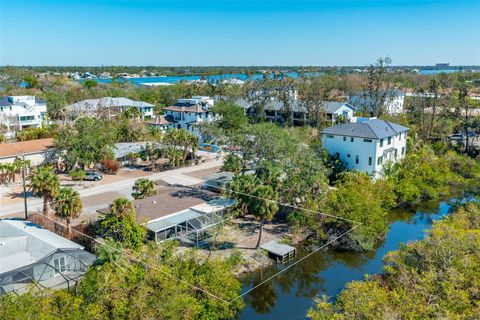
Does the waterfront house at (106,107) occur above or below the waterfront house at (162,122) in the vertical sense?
above

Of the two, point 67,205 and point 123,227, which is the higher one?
point 67,205

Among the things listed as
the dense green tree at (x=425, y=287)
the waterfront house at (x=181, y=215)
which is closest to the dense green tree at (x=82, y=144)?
the waterfront house at (x=181, y=215)

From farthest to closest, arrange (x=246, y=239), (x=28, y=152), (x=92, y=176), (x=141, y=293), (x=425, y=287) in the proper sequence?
1. (x=28, y=152)
2. (x=92, y=176)
3. (x=246, y=239)
4. (x=141, y=293)
5. (x=425, y=287)

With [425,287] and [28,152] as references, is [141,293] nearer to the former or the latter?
[425,287]

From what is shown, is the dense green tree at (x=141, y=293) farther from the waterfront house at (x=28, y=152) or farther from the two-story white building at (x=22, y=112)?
the two-story white building at (x=22, y=112)

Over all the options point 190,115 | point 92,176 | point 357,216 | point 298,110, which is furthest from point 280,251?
point 298,110

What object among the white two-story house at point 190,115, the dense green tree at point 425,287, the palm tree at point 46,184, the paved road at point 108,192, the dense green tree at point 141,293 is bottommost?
the paved road at point 108,192
